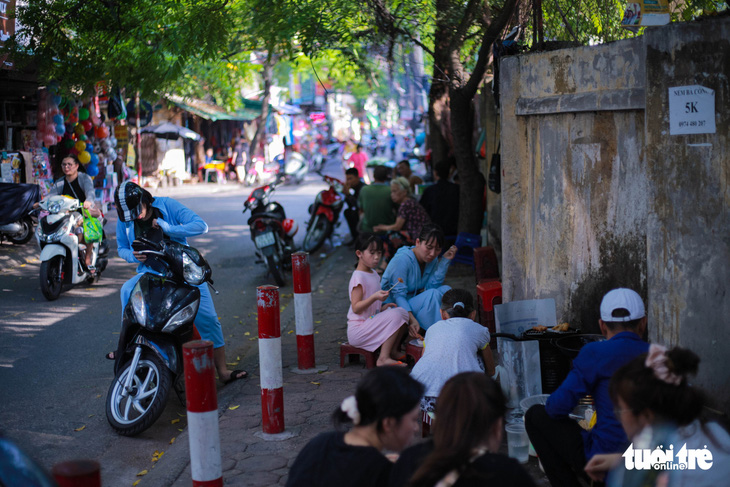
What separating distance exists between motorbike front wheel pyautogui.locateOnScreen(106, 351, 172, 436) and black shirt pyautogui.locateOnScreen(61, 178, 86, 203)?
5.58 meters

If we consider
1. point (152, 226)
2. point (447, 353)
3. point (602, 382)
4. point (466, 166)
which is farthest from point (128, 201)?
point (466, 166)

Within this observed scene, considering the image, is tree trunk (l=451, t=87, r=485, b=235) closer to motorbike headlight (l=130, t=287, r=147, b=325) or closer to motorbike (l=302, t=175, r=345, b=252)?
motorbike (l=302, t=175, r=345, b=252)

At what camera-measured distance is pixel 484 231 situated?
1204 centimetres

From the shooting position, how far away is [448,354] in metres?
4.70

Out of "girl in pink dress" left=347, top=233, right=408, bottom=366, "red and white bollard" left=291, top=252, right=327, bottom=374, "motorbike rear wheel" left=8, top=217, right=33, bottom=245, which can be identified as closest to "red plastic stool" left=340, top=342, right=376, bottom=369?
"girl in pink dress" left=347, top=233, right=408, bottom=366

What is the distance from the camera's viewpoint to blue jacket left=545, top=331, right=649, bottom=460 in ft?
11.9

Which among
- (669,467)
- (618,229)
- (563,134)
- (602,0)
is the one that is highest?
(602,0)

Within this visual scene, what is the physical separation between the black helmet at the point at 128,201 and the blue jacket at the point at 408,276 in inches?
81.6

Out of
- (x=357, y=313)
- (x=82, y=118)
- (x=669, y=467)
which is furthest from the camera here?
(x=82, y=118)

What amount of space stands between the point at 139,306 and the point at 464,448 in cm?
361

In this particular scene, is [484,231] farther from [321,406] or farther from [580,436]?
[580,436]

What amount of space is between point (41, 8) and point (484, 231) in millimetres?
6888

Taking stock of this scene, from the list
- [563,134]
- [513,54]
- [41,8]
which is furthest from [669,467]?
[41,8]

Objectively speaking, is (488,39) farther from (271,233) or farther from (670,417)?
(670,417)
